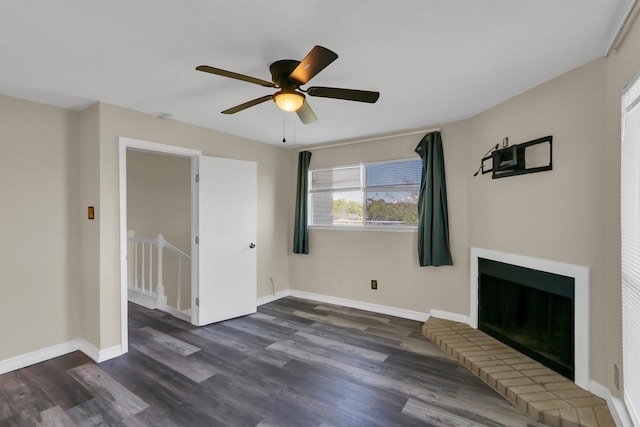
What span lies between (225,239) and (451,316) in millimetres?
2927

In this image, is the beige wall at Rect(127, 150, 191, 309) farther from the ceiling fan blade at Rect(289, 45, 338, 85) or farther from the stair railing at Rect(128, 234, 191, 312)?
the ceiling fan blade at Rect(289, 45, 338, 85)

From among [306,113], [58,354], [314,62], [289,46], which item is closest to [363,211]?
[306,113]

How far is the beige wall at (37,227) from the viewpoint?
265 cm

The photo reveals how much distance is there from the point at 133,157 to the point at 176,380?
3780 mm

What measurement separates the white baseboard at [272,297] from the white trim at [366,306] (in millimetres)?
86

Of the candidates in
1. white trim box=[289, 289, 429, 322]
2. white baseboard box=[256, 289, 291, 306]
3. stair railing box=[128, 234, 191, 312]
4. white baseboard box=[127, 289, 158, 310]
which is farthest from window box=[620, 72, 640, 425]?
white baseboard box=[127, 289, 158, 310]

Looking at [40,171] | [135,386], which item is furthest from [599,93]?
[40,171]

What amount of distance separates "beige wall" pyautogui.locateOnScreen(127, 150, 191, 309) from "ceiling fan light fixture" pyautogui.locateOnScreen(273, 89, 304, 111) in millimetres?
3797

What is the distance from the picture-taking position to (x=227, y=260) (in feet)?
12.8

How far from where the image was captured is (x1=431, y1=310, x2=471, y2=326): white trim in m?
3.47

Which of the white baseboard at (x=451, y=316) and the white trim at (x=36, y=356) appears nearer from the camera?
the white trim at (x=36, y=356)

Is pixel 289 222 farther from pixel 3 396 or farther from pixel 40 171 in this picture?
pixel 3 396

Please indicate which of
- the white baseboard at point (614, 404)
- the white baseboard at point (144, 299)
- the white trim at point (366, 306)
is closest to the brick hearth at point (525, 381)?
the white baseboard at point (614, 404)

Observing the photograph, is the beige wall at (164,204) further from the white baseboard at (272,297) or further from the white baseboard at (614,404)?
the white baseboard at (614,404)
